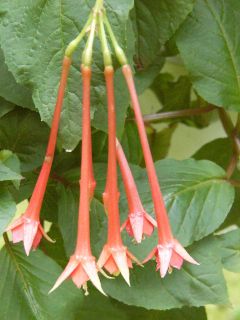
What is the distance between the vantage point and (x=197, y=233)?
0.49 meters

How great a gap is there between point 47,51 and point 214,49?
167mm

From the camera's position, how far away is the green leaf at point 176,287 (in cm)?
49

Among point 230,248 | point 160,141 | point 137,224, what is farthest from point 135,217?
point 160,141

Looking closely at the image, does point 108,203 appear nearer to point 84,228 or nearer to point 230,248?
point 84,228

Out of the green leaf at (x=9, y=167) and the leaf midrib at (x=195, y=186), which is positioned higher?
the green leaf at (x=9, y=167)

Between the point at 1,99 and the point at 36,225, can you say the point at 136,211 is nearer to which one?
the point at 36,225

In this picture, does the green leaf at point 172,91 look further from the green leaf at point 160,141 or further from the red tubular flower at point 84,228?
the red tubular flower at point 84,228

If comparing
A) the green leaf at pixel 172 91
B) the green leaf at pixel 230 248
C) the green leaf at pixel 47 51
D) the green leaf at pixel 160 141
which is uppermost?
the green leaf at pixel 47 51

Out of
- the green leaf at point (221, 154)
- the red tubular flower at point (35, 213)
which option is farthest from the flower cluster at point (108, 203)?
the green leaf at point (221, 154)

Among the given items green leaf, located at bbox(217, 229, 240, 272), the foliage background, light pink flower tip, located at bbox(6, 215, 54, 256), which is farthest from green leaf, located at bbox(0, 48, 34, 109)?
green leaf, located at bbox(217, 229, 240, 272)

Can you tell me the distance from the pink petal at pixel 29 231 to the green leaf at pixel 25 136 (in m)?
0.14

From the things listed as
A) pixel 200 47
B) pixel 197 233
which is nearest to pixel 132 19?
pixel 200 47

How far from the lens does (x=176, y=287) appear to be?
49 cm

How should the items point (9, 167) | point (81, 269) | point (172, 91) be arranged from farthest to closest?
point (172, 91)
point (9, 167)
point (81, 269)
